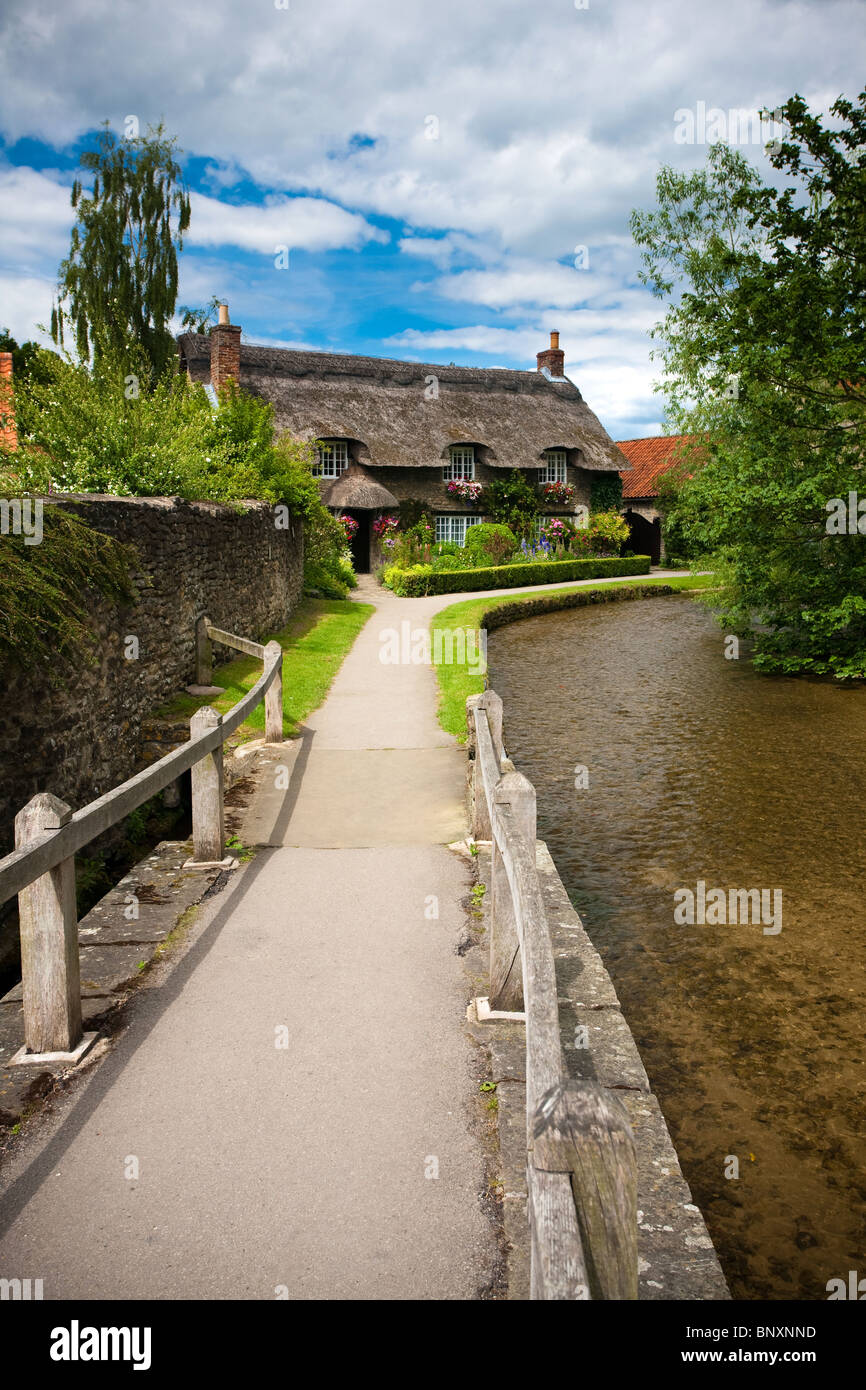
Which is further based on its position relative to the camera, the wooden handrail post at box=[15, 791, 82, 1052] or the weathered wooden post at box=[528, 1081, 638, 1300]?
the wooden handrail post at box=[15, 791, 82, 1052]

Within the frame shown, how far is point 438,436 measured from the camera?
32438 mm

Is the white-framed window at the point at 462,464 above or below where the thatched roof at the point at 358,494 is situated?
above

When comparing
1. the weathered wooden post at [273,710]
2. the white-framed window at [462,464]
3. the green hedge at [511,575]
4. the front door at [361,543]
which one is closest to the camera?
the weathered wooden post at [273,710]

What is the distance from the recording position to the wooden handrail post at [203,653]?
11180mm

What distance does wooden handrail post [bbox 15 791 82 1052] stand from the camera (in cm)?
359

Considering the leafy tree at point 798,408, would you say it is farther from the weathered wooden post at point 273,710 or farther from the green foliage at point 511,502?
the green foliage at point 511,502

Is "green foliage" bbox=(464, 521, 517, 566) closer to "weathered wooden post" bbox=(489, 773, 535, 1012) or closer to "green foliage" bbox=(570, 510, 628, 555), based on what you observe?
"green foliage" bbox=(570, 510, 628, 555)

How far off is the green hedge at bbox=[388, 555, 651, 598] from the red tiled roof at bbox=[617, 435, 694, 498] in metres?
6.49

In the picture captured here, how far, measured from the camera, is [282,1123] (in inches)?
132

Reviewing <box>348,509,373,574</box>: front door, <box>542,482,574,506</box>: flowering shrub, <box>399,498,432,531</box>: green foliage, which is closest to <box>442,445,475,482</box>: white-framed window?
<box>399,498,432,531</box>: green foliage

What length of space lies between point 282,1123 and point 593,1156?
197 cm

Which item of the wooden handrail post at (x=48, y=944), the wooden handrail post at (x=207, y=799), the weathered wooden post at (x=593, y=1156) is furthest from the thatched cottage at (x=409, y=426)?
the weathered wooden post at (x=593, y=1156)

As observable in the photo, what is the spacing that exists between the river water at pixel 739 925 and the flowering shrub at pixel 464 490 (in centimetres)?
1894

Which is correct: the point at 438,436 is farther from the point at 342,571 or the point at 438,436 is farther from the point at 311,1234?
the point at 311,1234
